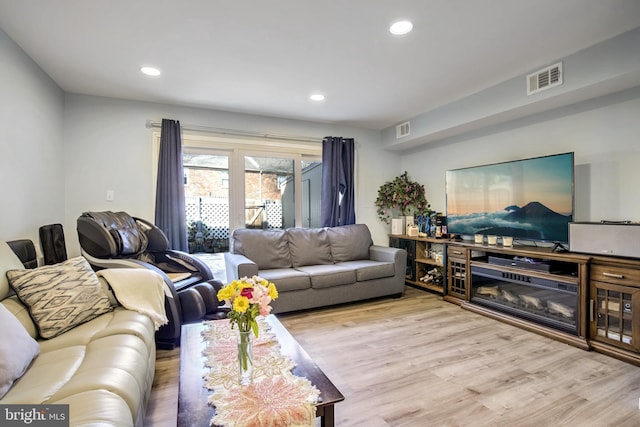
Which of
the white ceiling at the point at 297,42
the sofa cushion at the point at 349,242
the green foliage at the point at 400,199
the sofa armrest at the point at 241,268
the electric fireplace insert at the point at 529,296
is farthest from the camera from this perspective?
the green foliage at the point at 400,199

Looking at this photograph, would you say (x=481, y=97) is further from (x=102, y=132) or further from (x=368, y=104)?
(x=102, y=132)

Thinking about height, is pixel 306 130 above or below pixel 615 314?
above

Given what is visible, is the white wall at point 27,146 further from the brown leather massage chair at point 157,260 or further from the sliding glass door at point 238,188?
the sliding glass door at point 238,188

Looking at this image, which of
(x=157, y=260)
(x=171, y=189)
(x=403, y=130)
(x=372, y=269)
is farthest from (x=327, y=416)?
(x=403, y=130)

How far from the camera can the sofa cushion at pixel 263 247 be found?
3.43 metres

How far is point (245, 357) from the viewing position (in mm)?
1250

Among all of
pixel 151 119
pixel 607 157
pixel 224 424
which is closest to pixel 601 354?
pixel 607 157

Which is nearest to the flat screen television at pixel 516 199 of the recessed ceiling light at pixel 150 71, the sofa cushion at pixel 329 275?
the sofa cushion at pixel 329 275

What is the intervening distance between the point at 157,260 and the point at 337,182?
2.49m

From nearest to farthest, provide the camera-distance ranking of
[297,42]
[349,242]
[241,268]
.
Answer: [297,42] < [241,268] < [349,242]

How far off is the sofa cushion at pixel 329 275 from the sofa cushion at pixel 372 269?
0.09 metres

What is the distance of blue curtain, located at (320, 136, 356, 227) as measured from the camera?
4.29 metres

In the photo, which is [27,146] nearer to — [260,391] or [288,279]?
[288,279]

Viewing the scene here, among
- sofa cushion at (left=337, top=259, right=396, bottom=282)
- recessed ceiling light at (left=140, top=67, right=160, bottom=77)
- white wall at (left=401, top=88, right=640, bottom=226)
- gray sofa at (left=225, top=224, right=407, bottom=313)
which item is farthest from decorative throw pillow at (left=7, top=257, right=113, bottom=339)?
white wall at (left=401, top=88, right=640, bottom=226)
